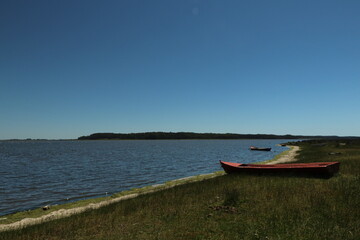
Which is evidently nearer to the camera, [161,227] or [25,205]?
[161,227]

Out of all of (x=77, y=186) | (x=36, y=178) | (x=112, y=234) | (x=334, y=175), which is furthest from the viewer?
(x=36, y=178)

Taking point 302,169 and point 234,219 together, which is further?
point 302,169

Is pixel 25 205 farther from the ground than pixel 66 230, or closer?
closer

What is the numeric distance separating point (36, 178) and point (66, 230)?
22719 millimetres

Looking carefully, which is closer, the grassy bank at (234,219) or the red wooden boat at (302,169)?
the grassy bank at (234,219)

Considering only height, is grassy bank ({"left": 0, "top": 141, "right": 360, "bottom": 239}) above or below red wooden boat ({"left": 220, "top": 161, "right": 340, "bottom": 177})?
below

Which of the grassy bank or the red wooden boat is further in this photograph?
the red wooden boat

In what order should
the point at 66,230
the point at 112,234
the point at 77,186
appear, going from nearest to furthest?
the point at 112,234
the point at 66,230
the point at 77,186

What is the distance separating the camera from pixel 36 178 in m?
28.1

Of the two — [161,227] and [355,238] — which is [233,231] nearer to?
[161,227]

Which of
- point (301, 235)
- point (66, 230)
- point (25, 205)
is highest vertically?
point (301, 235)

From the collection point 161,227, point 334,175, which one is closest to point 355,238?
point 161,227

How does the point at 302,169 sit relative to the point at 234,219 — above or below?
above

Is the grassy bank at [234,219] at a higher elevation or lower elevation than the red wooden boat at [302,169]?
lower
